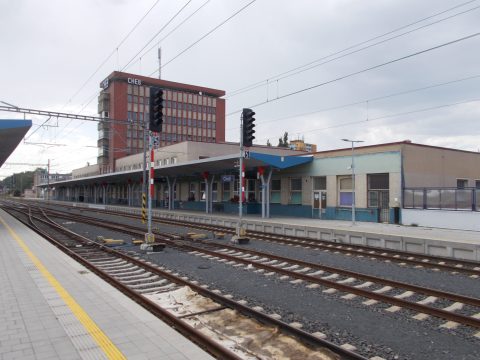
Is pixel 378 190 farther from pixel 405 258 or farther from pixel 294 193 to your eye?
pixel 405 258

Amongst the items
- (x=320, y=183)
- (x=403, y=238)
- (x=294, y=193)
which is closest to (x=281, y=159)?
(x=320, y=183)

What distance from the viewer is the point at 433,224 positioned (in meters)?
22.5

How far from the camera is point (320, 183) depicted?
29578 mm

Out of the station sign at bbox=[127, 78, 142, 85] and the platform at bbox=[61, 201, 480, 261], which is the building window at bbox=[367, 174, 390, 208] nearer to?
the platform at bbox=[61, 201, 480, 261]

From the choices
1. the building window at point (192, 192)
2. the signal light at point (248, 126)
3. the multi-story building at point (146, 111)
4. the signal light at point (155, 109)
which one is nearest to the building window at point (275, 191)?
the building window at point (192, 192)

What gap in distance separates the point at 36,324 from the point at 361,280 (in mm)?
7029

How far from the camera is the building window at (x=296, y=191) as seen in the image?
31.2 meters

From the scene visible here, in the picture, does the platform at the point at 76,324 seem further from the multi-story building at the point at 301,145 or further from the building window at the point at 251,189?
the multi-story building at the point at 301,145

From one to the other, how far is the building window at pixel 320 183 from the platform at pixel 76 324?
22294mm

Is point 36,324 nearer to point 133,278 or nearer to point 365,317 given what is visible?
point 133,278

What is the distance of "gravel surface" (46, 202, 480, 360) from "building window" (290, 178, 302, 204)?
60.8 ft

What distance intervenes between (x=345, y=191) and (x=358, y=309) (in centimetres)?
2098

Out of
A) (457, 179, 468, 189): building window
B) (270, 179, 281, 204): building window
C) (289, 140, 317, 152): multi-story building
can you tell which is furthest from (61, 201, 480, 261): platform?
(289, 140, 317, 152): multi-story building

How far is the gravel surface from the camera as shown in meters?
5.53
